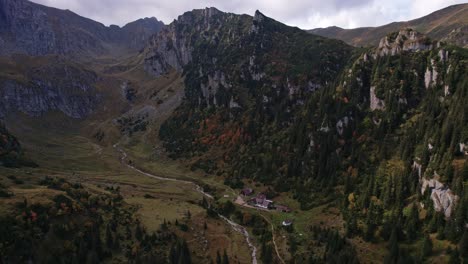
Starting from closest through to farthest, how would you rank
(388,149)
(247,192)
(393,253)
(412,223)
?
Answer: 1. (393,253)
2. (412,223)
3. (388,149)
4. (247,192)

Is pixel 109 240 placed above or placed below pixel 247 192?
below

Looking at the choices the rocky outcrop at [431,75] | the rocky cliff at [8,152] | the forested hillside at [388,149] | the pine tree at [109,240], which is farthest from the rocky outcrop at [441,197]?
the rocky cliff at [8,152]

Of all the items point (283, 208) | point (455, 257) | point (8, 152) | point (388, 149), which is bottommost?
point (283, 208)

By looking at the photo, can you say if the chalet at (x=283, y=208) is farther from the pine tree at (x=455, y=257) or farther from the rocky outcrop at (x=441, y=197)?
the pine tree at (x=455, y=257)

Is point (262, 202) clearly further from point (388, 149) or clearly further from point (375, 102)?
point (375, 102)

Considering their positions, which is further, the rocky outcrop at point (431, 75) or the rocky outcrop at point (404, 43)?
the rocky outcrop at point (404, 43)

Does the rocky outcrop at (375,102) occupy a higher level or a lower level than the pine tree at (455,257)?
higher

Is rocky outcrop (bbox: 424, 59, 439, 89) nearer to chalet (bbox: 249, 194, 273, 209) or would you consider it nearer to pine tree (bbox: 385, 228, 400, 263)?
pine tree (bbox: 385, 228, 400, 263)

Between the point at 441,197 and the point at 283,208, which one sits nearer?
the point at 441,197

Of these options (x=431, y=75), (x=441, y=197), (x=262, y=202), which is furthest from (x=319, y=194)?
(x=431, y=75)

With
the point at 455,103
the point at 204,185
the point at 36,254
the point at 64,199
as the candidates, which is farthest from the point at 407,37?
the point at 36,254
